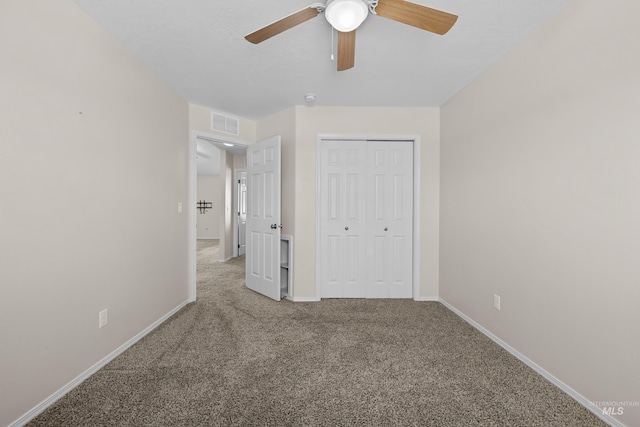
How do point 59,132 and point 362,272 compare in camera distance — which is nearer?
Answer: point 59,132

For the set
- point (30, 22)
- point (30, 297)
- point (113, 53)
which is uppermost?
point (113, 53)

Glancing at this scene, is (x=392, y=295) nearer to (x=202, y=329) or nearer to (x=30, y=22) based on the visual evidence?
(x=202, y=329)

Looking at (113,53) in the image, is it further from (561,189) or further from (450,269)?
(450,269)

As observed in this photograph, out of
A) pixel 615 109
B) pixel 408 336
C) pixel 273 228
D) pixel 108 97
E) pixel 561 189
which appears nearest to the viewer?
pixel 615 109

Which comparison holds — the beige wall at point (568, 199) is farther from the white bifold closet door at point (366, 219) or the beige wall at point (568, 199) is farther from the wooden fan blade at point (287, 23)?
the wooden fan blade at point (287, 23)

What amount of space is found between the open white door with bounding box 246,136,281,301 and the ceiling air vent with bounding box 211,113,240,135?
1.04ft

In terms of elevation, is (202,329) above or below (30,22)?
below

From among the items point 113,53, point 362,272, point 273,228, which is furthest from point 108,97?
point 362,272

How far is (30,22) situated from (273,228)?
2.46m

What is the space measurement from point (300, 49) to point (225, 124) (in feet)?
5.72

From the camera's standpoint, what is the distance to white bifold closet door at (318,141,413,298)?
11.0ft

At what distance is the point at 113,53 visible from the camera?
199 centimetres

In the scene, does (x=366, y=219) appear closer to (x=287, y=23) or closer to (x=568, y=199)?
(x=568, y=199)

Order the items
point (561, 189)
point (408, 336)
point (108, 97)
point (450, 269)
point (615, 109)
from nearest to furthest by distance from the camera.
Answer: point (615, 109)
point (561, 189)
point (108, 97)
point (408, 336)
point (450, 269)
